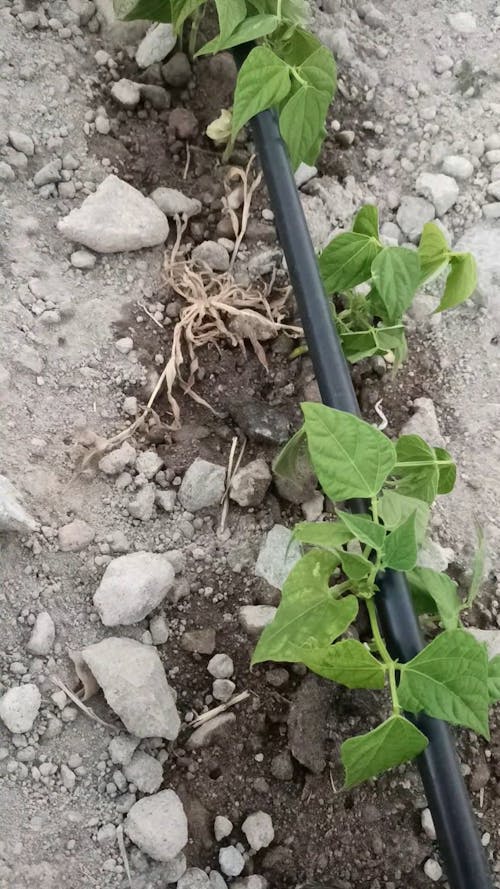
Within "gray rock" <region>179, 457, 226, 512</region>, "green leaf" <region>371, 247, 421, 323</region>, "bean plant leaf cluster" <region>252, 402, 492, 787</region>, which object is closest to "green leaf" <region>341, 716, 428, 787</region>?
"bean plant leaf cluster" <region>252, 402, 492, 787</region>

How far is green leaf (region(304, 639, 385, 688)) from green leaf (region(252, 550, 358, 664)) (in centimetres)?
4

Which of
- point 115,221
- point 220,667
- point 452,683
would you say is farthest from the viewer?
point 115,221

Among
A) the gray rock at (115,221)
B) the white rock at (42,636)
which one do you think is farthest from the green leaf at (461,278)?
the white rock at (42,636)

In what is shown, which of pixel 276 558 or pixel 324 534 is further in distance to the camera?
pixel 276 558

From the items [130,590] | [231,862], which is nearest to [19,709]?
[130,590]

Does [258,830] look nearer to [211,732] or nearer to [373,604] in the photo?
[211,732]

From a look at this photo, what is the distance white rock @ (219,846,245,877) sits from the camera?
1.09 metres

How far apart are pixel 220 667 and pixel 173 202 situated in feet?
2.54

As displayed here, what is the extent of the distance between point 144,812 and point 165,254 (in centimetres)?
86

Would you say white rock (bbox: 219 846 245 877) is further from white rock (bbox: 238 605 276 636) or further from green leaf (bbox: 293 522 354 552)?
green leaf (bbox: 293 522 354 552)

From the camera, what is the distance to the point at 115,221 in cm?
142

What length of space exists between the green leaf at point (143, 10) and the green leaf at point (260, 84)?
0.31 metres

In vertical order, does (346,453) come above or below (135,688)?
above

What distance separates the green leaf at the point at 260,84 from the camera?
4.18 feet
